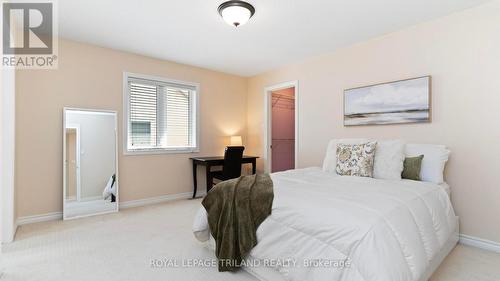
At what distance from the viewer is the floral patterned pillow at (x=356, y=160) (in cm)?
265

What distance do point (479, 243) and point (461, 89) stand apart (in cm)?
155

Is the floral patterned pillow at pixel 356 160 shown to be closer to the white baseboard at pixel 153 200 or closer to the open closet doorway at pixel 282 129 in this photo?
the open closet doorway at pixel 282 129

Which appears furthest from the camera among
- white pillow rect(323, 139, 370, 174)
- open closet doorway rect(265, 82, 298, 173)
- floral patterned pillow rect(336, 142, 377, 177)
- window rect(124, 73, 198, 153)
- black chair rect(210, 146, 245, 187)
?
open closet doorway rect(265, 82, 298, 173)

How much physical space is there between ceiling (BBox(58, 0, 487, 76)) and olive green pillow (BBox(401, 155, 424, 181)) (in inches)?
60.2

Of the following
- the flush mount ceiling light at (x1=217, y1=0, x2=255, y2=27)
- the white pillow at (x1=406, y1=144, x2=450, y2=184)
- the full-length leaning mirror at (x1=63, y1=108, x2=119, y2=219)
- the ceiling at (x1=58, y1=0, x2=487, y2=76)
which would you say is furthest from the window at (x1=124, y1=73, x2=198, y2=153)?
the white pillow at (x1=406, y1=144, x2=450, y2=184)

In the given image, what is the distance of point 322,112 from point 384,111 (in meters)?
0.94

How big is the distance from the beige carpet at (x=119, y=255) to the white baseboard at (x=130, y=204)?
16cm

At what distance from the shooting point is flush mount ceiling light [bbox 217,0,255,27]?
7.80 ft

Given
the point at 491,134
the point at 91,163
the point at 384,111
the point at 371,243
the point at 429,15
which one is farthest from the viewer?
the point at 91,163

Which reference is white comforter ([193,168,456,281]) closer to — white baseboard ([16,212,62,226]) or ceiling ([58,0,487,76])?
ceiling ([58,0,487,76])

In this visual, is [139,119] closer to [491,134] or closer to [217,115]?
[217,115]

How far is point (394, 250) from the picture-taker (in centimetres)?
140

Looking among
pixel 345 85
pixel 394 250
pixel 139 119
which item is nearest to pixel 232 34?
pixel 345 85

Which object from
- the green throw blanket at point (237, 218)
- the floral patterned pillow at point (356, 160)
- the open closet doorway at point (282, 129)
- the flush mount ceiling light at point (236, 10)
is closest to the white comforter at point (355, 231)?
the green throw blanket at point (237, 218)
